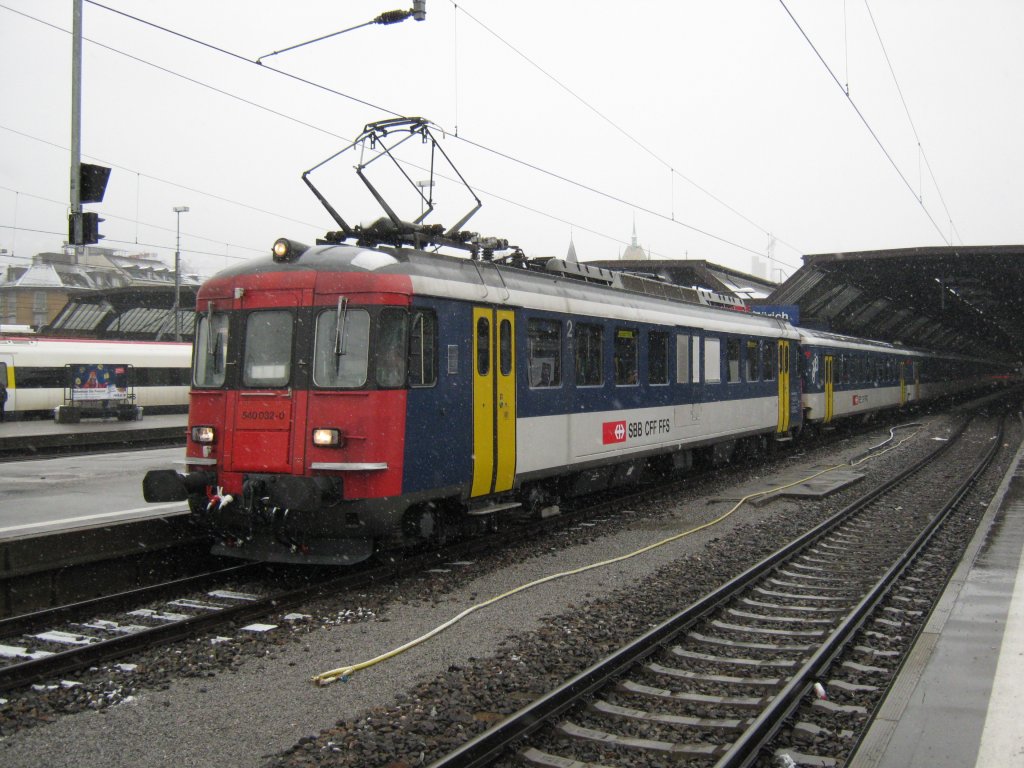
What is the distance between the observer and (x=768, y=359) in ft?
61.0

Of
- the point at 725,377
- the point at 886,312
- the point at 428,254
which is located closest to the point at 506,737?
the point at 428,254

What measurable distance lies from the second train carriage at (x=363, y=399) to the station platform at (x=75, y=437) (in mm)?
11734

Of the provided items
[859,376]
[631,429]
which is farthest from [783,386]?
[859,376]

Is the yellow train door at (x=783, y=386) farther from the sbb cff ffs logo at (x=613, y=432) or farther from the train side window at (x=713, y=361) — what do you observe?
the sbb cff ffs logo at (x=613, y=432)

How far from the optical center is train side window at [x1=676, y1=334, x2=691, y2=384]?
1407cm

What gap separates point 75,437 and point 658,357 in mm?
13628

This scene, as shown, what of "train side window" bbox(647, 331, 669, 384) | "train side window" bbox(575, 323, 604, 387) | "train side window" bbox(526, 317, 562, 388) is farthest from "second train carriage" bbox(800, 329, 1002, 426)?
"train side window" bbox(526, 317, 562, 388)

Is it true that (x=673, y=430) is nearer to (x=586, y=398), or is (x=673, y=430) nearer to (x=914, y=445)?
(x=586, y=398)

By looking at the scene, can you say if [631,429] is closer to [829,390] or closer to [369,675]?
[369,675]

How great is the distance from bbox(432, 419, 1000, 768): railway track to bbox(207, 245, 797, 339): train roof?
3.68 metres

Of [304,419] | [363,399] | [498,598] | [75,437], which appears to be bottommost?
[498,598]

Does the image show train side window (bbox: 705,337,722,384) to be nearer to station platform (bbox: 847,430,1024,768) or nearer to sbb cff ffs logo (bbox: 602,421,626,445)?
sbb cff ffs logo (bbox: 602,421,626,445)

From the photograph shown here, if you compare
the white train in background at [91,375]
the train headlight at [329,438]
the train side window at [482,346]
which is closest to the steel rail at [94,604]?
the train headlight at [329,438]

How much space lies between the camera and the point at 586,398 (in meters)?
11.3
